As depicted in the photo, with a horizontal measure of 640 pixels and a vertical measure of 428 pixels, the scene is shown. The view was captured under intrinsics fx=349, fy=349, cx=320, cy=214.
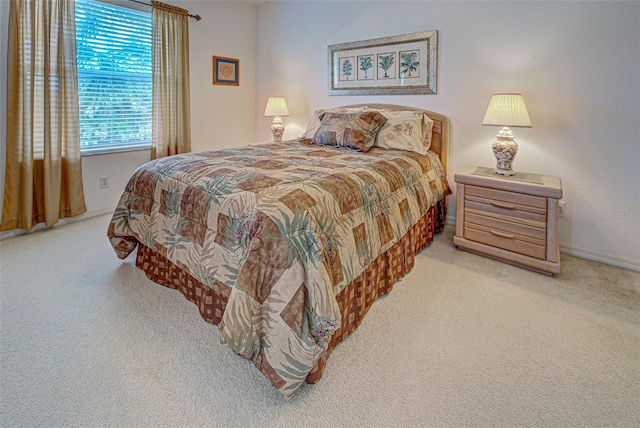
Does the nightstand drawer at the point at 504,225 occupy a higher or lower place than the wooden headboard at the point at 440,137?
lower

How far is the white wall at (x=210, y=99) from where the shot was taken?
3.49 meters

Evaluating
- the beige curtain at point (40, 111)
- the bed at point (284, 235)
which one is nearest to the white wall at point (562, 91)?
the bed at point (284, 235)

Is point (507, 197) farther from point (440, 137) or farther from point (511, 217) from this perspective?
point (440, 137)

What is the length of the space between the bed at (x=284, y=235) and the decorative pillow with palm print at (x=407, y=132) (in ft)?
0.11

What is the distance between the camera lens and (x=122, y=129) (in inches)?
140

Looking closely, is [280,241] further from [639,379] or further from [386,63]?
[386,63]

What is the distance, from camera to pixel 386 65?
3.37m

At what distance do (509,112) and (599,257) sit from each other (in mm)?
1235

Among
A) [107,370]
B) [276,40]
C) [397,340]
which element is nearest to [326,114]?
[276,40]

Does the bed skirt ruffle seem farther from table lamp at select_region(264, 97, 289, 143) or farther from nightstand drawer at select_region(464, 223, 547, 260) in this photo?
table lamp at select_region(264, 97, 289, 143)

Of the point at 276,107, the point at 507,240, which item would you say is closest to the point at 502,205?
the point at 507,240

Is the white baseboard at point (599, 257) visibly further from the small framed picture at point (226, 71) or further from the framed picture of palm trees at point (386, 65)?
the small framed picture at point (226, 71)

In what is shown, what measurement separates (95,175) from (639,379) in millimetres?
4147

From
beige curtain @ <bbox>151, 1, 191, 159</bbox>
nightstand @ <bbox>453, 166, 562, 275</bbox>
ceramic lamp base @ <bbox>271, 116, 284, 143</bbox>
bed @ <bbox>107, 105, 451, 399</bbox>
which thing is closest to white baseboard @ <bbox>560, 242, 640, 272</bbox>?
nightstand @ <bbox>453, 166, 562, 275</bbox>
